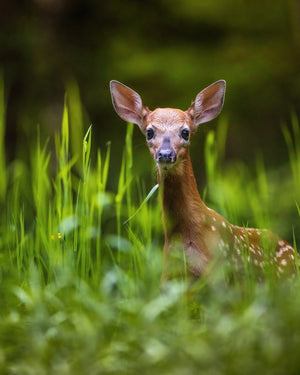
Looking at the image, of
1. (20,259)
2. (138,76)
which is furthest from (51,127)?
(20,259)

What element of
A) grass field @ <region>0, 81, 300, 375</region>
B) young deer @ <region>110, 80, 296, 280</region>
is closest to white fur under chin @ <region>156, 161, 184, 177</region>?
young deer @ <region>110, 80, 296, 280</region>

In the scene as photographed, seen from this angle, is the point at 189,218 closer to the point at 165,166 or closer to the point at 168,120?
the point at 165,166

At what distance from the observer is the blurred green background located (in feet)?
25.5

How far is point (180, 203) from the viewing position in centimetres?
368

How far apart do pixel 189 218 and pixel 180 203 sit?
9 cm

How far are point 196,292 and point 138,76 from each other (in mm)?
4830

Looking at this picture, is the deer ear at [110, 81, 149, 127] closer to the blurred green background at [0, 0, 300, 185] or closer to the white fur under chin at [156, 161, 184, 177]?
the white fur under chin at [156, 161, 184, 177]

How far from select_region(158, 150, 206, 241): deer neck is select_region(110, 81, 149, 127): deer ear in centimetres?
50

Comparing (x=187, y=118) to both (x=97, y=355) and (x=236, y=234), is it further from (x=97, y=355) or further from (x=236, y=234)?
(x=97, y=355)

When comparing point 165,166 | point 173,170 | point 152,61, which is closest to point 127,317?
point 165,166

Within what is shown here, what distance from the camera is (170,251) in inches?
141

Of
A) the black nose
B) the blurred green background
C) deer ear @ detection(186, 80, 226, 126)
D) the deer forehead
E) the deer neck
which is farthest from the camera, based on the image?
the blurred green background

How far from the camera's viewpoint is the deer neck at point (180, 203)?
3.65m

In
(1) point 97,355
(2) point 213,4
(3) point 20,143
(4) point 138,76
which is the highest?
(2) point 213,4
